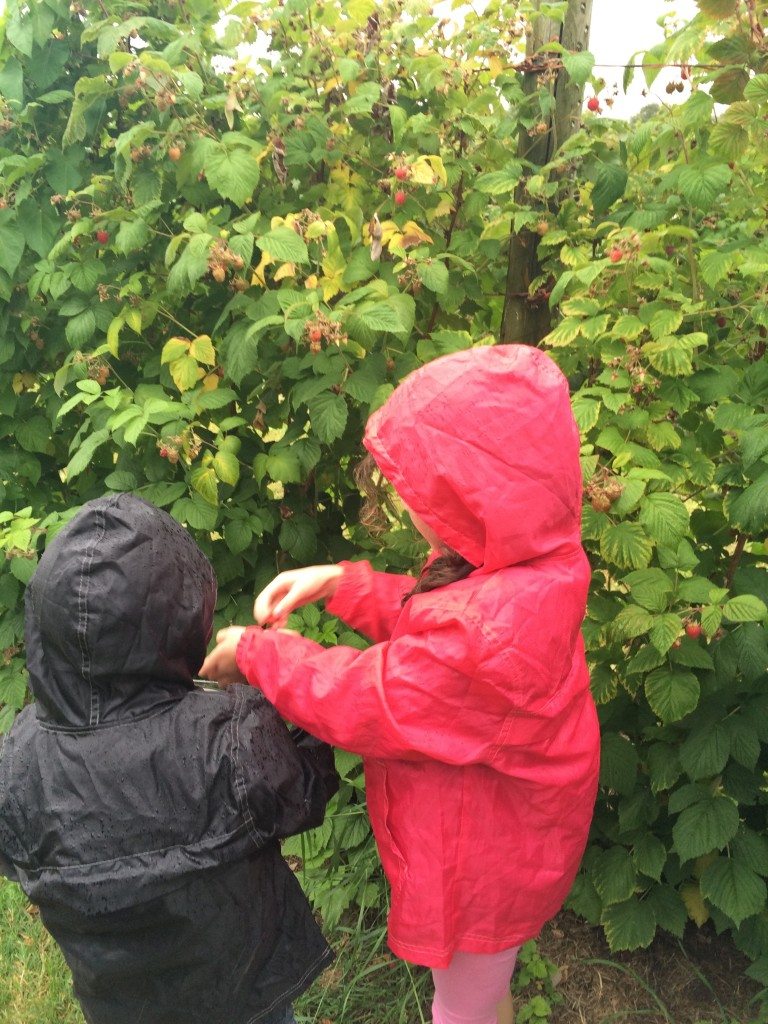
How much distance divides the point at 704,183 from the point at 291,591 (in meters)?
1.19

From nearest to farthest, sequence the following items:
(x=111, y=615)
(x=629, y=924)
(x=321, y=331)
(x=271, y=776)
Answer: (x=111, y=615), (x=271, y=776), (x=321, y=331), (x=629, y=924)

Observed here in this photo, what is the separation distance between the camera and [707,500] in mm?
1934

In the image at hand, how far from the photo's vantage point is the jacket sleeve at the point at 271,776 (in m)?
1.20

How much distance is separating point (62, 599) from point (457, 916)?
2.74ft

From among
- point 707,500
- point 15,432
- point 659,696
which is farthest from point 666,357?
point 15,432

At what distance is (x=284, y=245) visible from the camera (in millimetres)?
1771

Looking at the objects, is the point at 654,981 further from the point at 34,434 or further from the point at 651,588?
the point at 34,434

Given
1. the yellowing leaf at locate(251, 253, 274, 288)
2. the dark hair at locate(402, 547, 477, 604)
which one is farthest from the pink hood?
the yellowing leaf at locate(251, 253, 274, 288)

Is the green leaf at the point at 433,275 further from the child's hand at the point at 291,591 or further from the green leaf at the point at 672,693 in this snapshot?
the green leaf at the point at 672,693

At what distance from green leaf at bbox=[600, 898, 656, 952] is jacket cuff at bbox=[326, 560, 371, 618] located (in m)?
1.11

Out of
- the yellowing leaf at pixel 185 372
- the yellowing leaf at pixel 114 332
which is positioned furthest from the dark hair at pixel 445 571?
the yellowing leaf at pixel 114 332

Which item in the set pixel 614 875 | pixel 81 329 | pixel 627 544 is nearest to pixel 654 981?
pixel 614 875

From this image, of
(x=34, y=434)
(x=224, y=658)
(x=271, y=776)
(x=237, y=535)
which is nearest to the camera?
(x=271, y=776)

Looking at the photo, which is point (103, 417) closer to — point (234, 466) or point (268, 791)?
point (234, 466)
